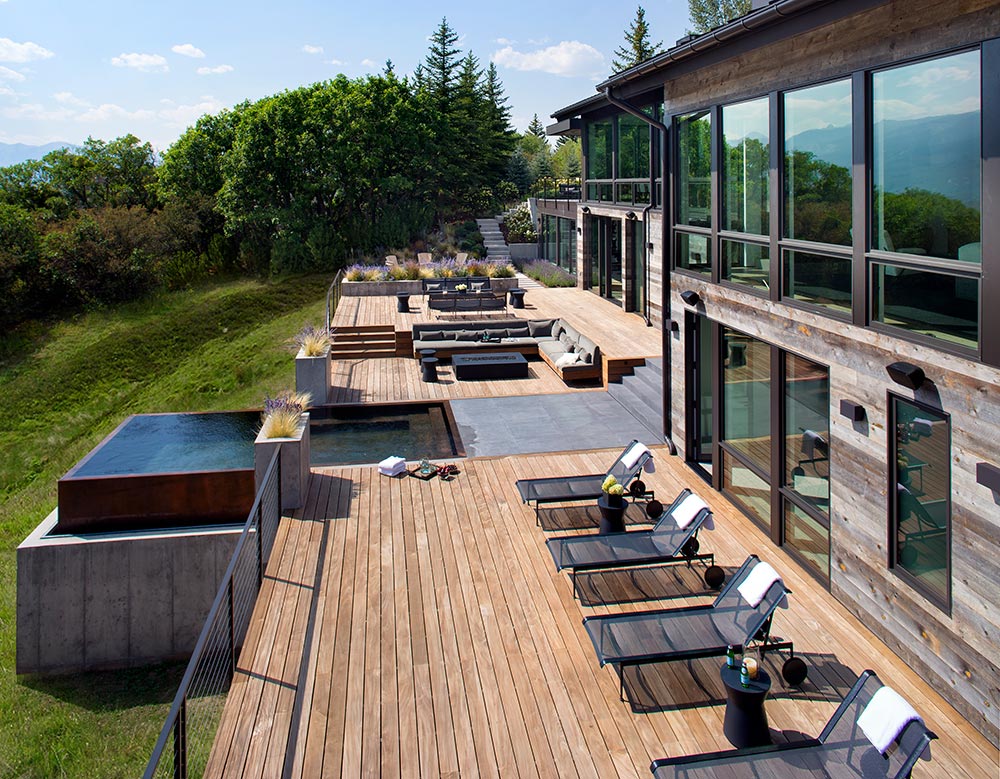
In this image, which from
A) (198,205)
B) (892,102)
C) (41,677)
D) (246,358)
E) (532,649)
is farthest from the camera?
(198,205)

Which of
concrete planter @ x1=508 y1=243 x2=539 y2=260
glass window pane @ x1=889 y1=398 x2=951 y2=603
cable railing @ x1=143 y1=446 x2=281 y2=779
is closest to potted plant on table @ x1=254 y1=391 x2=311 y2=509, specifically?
cable railing @ x1=143 y1=446 x2=281 y2=779

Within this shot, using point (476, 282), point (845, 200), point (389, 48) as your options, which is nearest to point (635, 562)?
point (845, 200)

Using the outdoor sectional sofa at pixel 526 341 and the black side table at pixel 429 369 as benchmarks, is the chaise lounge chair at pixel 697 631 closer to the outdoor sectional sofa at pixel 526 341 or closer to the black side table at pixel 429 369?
the outdoor sectional sofa at pixel 526 341

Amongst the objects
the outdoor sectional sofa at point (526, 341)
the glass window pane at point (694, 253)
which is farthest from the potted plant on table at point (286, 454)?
the outdoor sectional sofa at point (526, 341)

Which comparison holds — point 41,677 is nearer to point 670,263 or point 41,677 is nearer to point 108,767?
point 108,767

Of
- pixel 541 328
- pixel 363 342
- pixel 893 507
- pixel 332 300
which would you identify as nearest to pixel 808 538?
pixel 893 507

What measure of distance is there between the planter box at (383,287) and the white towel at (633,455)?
53.9 feet

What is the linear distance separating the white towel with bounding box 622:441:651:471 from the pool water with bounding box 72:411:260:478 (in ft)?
16.5

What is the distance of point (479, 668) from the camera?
6.27 metres

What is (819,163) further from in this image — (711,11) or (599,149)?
(711,11)

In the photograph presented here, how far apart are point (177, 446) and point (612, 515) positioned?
7147 millimetres

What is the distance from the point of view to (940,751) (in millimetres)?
5129

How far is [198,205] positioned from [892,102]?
1519 inches

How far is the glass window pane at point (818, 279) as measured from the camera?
6.80m
